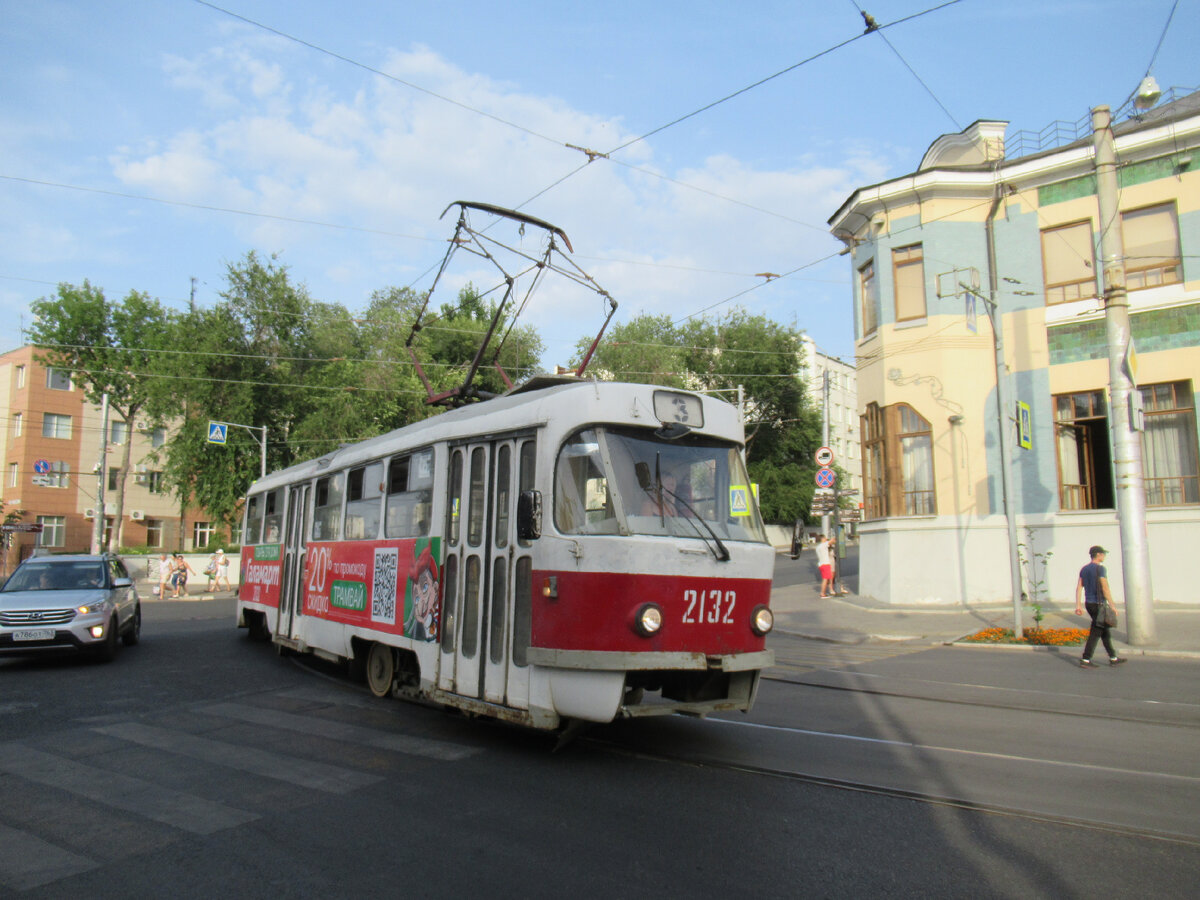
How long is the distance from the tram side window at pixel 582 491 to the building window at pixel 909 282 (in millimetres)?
17772

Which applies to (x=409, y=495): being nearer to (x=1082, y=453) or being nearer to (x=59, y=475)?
(x=1082, y=453)

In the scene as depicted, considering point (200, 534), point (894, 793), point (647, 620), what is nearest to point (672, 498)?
point (647, 620)

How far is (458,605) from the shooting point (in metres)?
7.62

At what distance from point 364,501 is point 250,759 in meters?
3.88

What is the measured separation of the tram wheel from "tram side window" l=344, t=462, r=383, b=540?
130 centimetres

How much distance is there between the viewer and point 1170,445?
19078mm

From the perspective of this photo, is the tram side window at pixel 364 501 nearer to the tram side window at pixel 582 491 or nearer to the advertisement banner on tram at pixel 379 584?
the advertisement banner on tram at pixel 379 584

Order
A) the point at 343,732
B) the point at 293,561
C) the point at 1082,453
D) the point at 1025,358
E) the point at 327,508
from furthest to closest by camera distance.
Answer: the point at 1025,358, the point at 1082,453, the point at 293,561, the point at 327,508, the point at 343,732

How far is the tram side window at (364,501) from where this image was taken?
386 inches

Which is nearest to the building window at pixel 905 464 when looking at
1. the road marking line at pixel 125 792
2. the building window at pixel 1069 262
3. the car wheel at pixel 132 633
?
the building window at pixel 1069 262

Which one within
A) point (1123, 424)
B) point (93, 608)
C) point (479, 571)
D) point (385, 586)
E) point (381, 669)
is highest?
point (1123, 424)

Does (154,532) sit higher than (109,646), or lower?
higher

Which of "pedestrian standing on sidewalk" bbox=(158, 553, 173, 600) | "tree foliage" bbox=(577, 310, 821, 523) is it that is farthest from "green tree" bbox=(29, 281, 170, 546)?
"tree foliage" bbox=(577, 310, 821, 523)

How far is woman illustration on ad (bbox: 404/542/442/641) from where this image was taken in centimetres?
798
